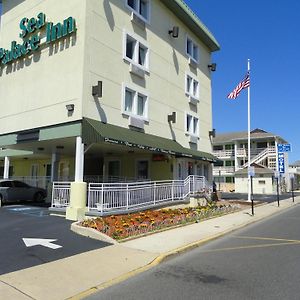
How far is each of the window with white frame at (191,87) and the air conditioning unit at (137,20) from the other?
611cm

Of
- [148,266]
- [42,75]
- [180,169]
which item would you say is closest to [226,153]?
[180,169]

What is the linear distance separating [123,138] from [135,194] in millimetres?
2639

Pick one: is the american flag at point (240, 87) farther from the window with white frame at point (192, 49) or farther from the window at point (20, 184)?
the window at point (20, 184)

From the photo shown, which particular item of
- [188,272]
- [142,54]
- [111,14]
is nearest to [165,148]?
[142,54]

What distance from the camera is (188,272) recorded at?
8.00m

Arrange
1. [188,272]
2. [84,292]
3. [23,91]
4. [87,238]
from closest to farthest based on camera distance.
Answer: [84,292], [188,272], [87,238], [23,91]

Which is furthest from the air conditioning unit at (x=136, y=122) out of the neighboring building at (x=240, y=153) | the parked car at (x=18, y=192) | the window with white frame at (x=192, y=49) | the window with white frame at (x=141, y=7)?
the neighboring building at (x=240, y=153)

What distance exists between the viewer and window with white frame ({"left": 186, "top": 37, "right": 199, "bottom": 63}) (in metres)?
27.0

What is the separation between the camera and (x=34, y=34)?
19.7m

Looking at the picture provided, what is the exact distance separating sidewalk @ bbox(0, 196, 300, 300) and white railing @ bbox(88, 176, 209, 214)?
410 cm

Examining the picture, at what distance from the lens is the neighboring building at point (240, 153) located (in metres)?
55.8

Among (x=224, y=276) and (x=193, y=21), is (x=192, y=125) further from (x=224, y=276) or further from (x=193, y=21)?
(x=224, y=276)

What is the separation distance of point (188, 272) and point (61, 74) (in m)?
12.4

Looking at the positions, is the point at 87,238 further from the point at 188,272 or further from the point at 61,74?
the point at 61,74
